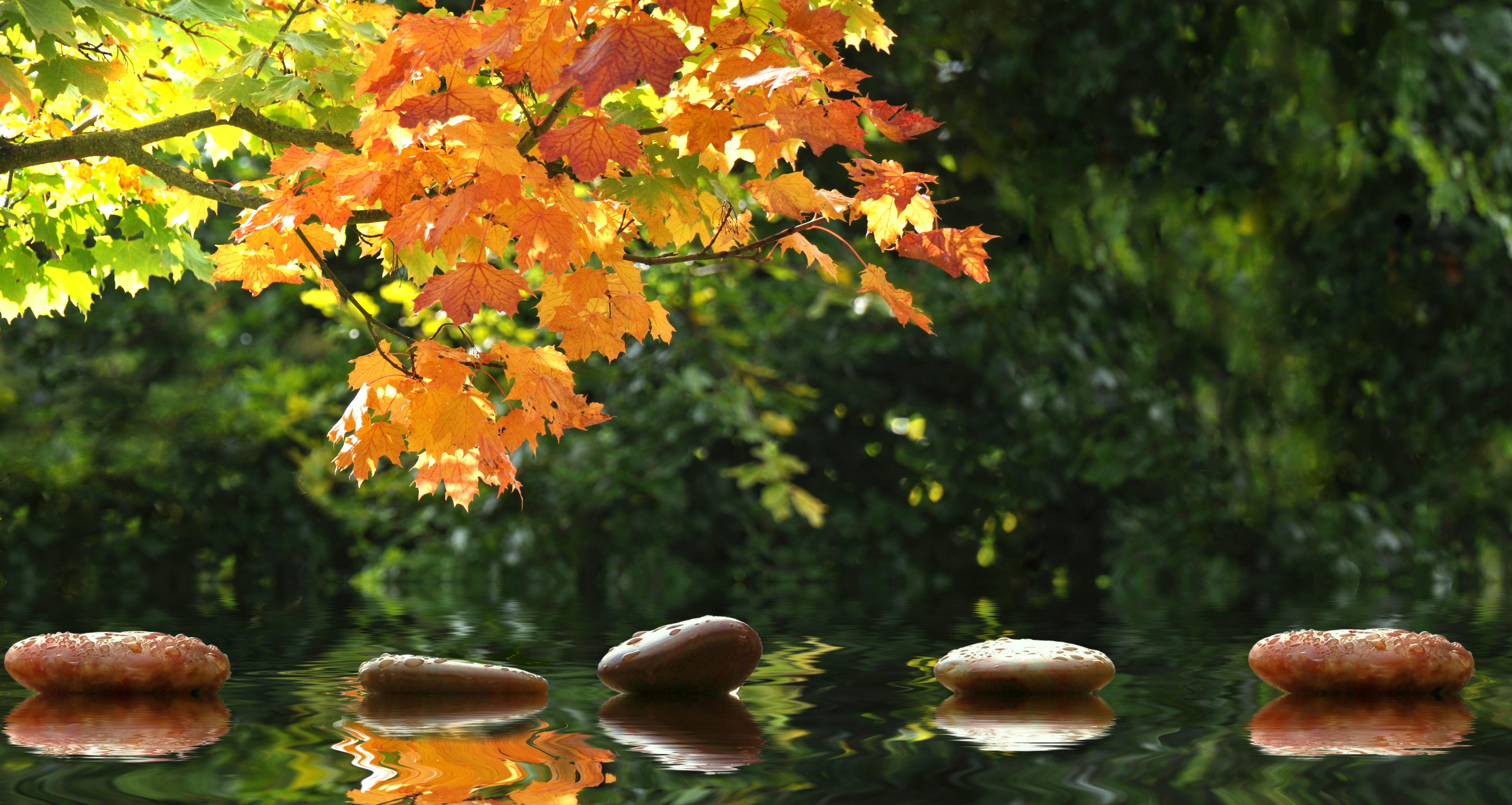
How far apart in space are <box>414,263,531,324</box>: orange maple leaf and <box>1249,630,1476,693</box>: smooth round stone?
1586 mm

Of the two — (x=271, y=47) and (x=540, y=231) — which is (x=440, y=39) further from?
(x=271, y=47)

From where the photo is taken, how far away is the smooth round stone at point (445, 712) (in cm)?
237

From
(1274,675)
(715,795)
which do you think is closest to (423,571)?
(1274,675)

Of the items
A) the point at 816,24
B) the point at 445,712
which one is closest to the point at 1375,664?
the point at 816,24

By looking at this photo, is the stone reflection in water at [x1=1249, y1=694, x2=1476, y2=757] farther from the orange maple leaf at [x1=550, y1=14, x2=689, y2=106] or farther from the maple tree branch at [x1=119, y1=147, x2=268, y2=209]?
the maple tree branch at [x1=119, y1=147, x2=268, y2=209]

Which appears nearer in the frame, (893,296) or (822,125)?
(822,125)

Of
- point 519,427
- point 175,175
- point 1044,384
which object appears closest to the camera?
point 519,427

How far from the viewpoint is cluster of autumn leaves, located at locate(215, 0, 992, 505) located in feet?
7.18

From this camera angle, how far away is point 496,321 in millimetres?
6555

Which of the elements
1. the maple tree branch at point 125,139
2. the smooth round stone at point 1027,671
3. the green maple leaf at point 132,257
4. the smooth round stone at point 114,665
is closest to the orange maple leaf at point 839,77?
the maple tree branch at point 125,139

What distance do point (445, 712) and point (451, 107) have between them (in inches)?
40.1

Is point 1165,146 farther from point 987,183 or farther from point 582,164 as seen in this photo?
point 582,164

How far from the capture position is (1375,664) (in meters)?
2.81

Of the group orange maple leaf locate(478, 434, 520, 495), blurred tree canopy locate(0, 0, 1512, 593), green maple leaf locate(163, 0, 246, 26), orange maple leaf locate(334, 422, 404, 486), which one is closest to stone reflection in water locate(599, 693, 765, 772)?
orange maple leaf locate(478, 434, 520, 495)
